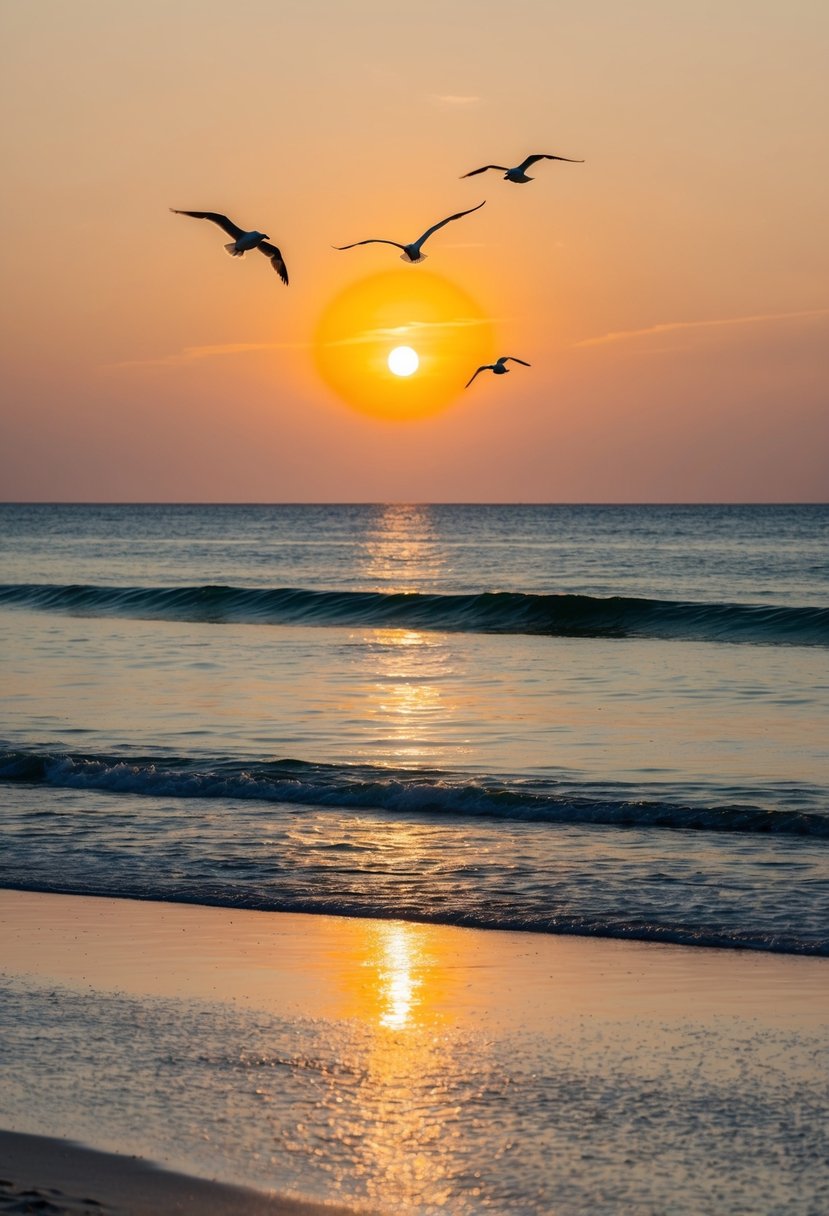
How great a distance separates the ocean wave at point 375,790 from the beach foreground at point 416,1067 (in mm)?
3890

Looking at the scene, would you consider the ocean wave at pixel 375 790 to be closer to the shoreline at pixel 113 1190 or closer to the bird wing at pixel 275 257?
the bird wing at pixel 275 257

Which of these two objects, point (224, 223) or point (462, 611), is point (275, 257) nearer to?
point (224, 223)

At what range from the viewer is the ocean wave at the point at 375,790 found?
1291 centimetres

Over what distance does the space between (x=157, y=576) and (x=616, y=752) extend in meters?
44.4

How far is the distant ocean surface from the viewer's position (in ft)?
34.6

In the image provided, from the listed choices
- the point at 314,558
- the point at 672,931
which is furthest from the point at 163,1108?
the point at 314,558

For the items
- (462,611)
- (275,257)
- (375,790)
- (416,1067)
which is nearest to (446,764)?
(375,790)

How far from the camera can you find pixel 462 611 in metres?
39.9

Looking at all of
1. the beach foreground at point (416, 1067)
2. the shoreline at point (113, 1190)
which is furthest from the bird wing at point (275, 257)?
the shoreline at point (113, 1190)

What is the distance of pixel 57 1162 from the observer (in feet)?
18.7

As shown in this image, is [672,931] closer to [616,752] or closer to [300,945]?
[300,945]

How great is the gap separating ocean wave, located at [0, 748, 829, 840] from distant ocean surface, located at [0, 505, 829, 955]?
3cm

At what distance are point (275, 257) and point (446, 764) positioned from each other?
5.46 meters

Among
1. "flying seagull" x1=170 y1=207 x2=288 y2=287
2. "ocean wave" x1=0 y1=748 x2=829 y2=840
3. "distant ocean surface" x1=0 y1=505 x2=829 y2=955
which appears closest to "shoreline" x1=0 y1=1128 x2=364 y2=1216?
"distant ocean surface" x1=0 y1=505 x2=829 y2=955
